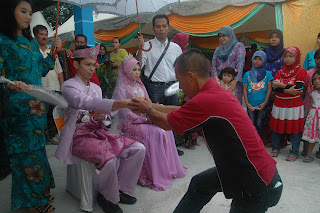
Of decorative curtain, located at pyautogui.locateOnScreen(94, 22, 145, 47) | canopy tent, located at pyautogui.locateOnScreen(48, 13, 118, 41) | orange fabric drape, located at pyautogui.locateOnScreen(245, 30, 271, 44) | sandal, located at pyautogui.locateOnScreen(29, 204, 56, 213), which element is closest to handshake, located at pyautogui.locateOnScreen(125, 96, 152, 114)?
sandal, located at pyautogui.locateOnScreen(29, 204, 56, 213)

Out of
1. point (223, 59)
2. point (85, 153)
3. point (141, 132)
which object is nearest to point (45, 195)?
point (85, 153)

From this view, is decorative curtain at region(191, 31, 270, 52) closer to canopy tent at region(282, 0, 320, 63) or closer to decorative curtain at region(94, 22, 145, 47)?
decorative curtain at region(94, 22, 145, 47)

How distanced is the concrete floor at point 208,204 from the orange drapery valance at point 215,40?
7.08m

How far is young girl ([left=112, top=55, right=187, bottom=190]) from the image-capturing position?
3.18 m

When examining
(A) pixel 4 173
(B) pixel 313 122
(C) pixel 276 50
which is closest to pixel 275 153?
(B) pixel 313 122

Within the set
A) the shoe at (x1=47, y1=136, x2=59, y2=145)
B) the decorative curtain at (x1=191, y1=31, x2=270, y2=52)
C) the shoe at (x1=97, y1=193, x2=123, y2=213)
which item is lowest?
the shoe at (x1=47, y1=136, x2=59, y2=145)

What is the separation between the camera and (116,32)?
29.6 feet

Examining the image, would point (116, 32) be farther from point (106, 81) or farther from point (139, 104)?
point (139, 104)

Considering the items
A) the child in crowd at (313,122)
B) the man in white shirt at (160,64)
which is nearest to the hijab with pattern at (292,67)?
the child in crowd at (313,122)

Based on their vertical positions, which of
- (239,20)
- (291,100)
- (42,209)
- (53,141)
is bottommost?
(53,141)

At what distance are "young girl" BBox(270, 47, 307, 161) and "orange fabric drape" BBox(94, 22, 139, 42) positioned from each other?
5403mm

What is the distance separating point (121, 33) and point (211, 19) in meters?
3.57

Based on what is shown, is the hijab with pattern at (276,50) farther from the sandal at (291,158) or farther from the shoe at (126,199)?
the shoe at (126,199)

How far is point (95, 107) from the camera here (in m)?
2.34
